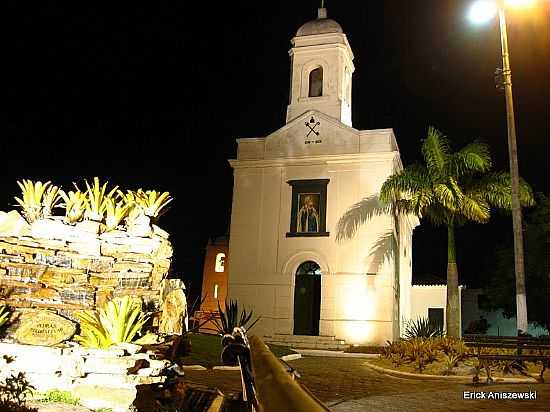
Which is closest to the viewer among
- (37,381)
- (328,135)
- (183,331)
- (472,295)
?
(37,381)

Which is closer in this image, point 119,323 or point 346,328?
point 119,323

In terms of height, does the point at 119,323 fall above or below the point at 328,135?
below

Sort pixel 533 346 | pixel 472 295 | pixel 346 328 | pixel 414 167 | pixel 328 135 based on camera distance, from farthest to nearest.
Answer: pixel 472 295 < pixel 328 135 < pixel 346 328 < pixel 414 167 < pixel 533 346

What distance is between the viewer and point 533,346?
11406 millimetres

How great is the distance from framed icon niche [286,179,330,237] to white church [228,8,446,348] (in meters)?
0.05

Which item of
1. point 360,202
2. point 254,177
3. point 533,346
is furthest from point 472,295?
point 533,346

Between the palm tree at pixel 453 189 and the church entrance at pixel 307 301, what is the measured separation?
20.2ft

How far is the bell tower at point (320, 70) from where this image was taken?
27.8m

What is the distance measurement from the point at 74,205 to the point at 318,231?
1440 centimetres

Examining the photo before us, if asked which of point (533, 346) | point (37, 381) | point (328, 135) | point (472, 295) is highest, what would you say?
point (328, 135)

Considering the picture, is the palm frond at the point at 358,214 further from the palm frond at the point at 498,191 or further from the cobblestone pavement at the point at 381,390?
the cobblestone pavement at the point at 381,390

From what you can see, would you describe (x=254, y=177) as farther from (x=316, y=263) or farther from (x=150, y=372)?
(x=150, y=372)

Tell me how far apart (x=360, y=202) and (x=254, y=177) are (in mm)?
5402

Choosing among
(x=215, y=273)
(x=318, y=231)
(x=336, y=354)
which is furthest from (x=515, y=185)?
(x=215, y=273)
